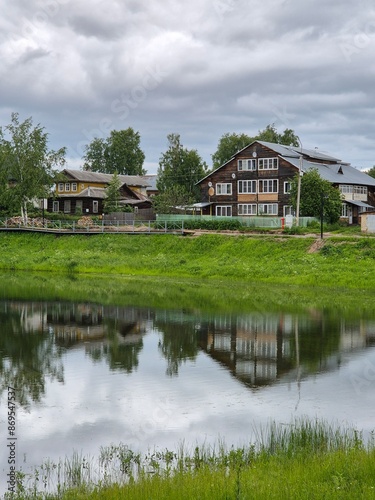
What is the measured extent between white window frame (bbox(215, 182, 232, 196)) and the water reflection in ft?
141

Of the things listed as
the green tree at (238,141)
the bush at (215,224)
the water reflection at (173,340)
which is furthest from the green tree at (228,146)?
the water reflection at (173,340)

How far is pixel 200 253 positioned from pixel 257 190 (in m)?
20.0

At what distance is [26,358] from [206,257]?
34.4 m

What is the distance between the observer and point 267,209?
7456cm

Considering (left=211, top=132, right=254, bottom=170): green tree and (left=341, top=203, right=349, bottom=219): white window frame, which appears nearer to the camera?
(left=341, top=203, right=349, bottom=219): white window frame

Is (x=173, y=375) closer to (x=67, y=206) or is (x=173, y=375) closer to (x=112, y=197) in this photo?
(x=112, y=197)

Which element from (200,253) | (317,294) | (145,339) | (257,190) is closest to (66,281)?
(200,253)

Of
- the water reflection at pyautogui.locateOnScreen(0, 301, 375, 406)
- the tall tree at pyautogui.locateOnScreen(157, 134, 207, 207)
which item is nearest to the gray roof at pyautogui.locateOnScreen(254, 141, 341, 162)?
the tall tree at pyautogui.locateOnScreen(157, 134, 207, 207)

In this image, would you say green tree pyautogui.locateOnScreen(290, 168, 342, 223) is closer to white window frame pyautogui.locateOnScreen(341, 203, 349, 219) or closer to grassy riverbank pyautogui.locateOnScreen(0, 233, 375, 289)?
white window frame pyautogui.locateOnScreen(341, 203, 349, 219)

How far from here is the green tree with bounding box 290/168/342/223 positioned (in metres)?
63.6

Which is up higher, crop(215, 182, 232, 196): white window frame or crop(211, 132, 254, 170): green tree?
crop(211, 132, 254, 170): green tree

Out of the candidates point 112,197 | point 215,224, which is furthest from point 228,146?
point 215,224

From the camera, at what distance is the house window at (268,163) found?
2899 inches

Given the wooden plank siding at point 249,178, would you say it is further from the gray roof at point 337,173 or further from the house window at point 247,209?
the gray roof at point 337,173
